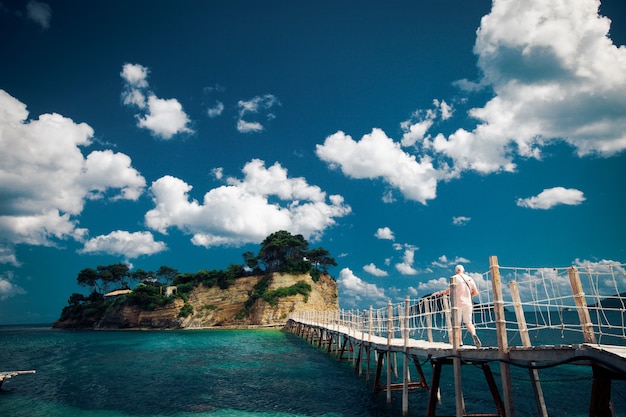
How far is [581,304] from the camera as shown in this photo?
5.87 meters

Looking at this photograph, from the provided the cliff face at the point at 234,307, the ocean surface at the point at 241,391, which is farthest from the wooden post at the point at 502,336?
the cliff face at the point at 234,307

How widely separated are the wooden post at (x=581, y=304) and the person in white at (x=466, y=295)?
2.34m

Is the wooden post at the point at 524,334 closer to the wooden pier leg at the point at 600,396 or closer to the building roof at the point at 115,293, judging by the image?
the wooden pier leg at the point at 600,396

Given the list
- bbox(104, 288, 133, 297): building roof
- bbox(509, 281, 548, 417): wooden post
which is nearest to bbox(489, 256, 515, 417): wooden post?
bbox(509, 281, 548, 417): wooden post

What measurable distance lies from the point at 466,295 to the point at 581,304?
2.74 m

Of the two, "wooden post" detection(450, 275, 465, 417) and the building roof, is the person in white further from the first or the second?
the building roof

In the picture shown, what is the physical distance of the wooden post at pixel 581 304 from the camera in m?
5.71

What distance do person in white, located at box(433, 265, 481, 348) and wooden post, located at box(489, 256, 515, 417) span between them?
117 cm

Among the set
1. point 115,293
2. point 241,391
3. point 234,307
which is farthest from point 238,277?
point 241,391

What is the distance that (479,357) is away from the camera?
7.38m

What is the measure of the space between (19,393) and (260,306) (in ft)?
149

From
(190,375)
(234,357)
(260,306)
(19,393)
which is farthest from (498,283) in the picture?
(260,306)

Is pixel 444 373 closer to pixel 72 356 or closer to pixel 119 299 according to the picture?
pixel 72 356

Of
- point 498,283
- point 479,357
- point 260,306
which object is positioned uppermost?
point 260,306
